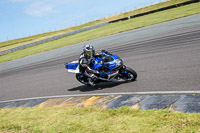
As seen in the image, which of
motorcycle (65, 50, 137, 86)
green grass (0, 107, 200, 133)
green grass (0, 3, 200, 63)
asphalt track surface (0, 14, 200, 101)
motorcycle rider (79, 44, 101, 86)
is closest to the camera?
green grass (0, 107, 200, 133)

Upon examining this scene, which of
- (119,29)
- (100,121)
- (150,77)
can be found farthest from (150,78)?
(119,29)

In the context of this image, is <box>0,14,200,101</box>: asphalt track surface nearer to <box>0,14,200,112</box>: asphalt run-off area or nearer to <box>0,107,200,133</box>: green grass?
<box>0,14,200,112</box>: asphalt run-off area

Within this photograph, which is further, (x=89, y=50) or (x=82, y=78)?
(x=82, y=78)

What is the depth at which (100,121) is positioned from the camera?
5.65 meters

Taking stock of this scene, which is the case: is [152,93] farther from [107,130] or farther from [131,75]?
[107,130]

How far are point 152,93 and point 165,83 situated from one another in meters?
0.87

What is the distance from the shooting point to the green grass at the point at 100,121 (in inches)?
185

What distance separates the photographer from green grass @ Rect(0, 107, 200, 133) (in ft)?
15.4

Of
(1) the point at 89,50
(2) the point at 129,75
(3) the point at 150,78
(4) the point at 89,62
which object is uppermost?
(1) the point at 89,50

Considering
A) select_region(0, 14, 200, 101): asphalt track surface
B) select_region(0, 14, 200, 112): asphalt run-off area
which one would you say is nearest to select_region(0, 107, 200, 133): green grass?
select_region(0, 14, 200, 112): asphalt run-off area

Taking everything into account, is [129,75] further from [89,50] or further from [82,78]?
[82,78]

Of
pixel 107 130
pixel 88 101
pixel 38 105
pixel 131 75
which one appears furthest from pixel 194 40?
pixel 107 130

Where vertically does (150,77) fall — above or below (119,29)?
below

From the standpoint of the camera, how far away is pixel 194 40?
513 inches
